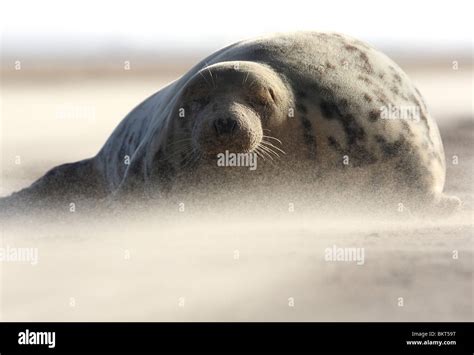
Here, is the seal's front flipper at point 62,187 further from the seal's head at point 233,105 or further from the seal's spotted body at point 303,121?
the seal's head at point 233,105

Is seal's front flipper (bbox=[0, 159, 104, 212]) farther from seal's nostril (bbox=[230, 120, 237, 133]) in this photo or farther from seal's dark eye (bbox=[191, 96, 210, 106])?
Result: seal's nostril (bbox=[230, 120, 237, 133])

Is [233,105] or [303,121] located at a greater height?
[233,105]

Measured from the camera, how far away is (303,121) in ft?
23.6

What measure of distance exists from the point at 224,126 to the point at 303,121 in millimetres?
642

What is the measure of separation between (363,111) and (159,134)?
1.53m

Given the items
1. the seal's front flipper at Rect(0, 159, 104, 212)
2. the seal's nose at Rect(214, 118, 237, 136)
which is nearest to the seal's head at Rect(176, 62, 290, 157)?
the seal's nose at Rect(214, 118, 237, 136)

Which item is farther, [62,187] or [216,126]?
[62,187]

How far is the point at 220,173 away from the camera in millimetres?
7152

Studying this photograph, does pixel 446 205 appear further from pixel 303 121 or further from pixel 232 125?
pixel 232 125

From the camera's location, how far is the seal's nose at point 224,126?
6859mm

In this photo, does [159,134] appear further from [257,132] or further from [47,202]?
[47,202]

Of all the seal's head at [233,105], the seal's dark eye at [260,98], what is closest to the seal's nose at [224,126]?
the seal's head at [233,105]

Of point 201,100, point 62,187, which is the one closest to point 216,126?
point 201,100

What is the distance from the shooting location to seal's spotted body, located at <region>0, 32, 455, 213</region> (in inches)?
280
